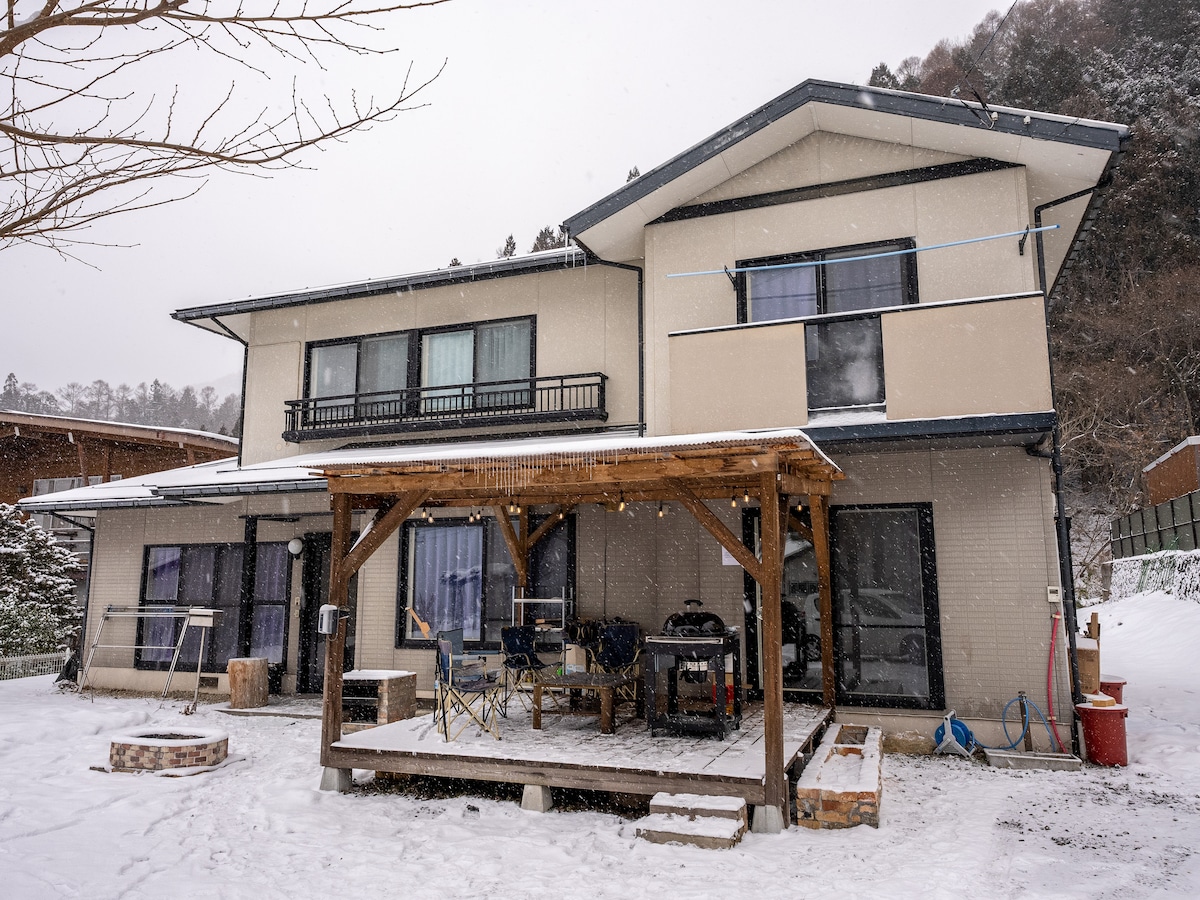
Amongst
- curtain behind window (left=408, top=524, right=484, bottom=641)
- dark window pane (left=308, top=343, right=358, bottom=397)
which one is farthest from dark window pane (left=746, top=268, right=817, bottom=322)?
dark window pane (left=308, top=343, right=358, bottom=397)

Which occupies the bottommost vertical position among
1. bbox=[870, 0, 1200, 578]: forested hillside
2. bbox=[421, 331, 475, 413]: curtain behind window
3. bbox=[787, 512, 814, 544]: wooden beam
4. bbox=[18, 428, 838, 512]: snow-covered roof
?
bbox=[787, 512, 814, 544]: wooden beam

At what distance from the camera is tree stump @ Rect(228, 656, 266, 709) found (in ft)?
34.7

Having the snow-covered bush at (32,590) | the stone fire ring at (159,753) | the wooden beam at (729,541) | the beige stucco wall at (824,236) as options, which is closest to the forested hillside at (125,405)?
the snow-covered bush at (32,590)

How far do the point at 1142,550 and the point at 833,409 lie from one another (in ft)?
52.1

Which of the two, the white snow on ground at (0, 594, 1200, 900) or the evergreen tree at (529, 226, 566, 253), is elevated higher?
the evergreen tree at (529, 226, 566, 253)

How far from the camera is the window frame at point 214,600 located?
11812 millimetres

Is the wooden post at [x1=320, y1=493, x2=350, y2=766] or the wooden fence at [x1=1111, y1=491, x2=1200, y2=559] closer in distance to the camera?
the wooden post at [x1=320, y1=493, x2=350, y2=766]

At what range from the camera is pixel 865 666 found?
847cm

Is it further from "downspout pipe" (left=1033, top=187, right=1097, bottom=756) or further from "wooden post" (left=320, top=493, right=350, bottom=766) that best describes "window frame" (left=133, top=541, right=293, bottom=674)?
"downspout pipe" (left=1033, top=187, right=1097, bottom=756)

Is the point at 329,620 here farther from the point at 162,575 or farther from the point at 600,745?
the point at 162,575

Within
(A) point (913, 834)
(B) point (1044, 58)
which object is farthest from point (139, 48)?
(B) point (1044, 58)

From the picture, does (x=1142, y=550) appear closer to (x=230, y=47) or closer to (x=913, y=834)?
(x=913, y=834)

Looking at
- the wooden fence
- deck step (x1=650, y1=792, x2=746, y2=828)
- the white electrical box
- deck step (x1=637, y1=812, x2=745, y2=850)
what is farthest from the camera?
the wooden fence

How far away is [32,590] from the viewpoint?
50.9 feet
